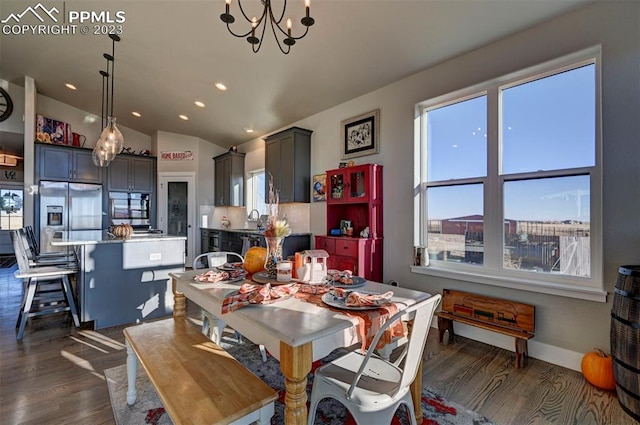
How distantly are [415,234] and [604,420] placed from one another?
198 centimetres

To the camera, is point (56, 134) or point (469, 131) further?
point (56, 134)

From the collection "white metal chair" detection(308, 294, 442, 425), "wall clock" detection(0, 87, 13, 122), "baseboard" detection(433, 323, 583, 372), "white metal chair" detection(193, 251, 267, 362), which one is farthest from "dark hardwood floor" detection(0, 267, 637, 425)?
"wall clock" detection(0, 87, 13, 122)

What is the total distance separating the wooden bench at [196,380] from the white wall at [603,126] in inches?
95.1

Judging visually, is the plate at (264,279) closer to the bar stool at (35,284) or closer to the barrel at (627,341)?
the barrel at (627,341)

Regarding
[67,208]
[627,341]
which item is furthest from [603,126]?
[67,208]

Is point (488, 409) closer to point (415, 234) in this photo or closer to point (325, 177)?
point (415, 234)

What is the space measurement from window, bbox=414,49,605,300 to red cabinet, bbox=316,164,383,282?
532 millimetres

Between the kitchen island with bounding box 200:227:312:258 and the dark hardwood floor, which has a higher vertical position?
the kitchen island with bounding box 200:227:312:258

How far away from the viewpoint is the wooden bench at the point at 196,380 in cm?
112

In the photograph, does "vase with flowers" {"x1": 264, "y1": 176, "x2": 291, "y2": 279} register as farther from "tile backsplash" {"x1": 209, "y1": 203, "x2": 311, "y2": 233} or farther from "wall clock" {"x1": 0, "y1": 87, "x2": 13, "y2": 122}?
"wall clock" {"x1": 0, "y1": 87, "x2": 13, "y2": 122}

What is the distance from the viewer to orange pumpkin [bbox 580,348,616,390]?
201 cm

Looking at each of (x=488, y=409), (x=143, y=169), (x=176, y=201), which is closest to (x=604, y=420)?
(x=488, y=409)

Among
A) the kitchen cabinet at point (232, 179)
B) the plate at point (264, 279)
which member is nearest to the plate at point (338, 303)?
the plate at point (264, 279)

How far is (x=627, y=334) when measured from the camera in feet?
5.61
